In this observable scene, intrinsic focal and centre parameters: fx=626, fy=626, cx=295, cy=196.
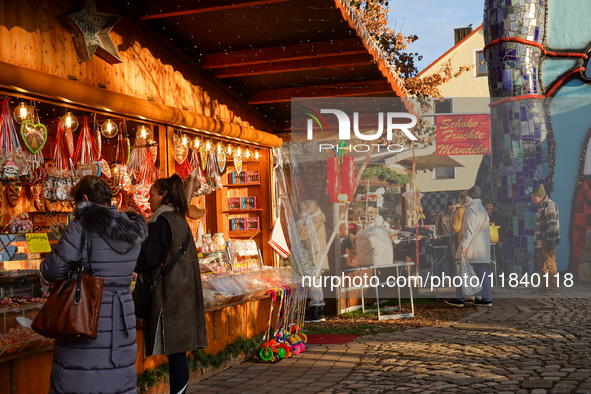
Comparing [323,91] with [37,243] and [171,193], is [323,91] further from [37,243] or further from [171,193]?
[37,243]

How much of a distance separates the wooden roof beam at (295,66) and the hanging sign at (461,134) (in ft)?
11.6

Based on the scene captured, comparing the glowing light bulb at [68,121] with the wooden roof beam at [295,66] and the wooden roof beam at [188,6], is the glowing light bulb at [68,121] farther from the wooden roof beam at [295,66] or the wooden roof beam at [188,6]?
the wooden roof beam at [295,66]

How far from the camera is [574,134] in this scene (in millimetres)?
13836

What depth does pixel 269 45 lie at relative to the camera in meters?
7.20

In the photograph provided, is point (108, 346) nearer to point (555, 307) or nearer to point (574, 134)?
point (555, 307)

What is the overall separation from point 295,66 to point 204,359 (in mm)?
3617

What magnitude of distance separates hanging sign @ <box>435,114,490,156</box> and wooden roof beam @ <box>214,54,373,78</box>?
3537mm

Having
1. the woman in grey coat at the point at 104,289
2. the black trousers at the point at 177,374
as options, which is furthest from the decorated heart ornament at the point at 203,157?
the woman in grey coat at the point at 104,289

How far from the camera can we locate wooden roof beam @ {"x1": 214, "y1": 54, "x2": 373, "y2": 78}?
289 inches

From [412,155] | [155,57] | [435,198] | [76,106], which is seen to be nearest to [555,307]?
[435,198]

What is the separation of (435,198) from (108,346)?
802cm

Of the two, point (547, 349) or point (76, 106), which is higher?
point (76, 106)

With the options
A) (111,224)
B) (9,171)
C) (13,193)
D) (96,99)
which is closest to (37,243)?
(9,171)

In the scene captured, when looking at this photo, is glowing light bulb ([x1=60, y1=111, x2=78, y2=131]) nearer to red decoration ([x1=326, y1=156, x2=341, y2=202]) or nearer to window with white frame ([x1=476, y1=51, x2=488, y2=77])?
red decoration ([x1=326, y1=156, x2=341, y2=202])
